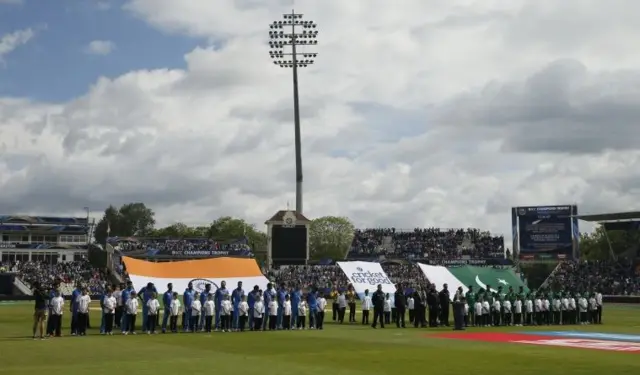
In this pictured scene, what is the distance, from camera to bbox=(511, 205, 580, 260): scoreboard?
77688mm

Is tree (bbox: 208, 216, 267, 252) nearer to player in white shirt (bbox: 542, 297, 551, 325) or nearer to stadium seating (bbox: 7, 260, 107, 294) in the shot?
stadium seating (bbox: 7, 260, 107, 294)

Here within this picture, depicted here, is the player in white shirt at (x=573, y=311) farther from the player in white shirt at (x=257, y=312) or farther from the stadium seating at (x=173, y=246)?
the stadium seating at (x=173, y=246)

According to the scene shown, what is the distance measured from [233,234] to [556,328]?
11251 centimetres

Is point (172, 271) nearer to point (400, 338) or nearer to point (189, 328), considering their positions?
point (189, 328)

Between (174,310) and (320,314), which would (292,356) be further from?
(320,314)

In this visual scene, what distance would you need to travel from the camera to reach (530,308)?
1282 inches

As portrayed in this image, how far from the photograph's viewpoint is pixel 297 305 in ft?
94.3

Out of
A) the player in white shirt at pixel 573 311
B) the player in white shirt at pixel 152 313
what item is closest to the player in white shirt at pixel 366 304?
the player in white shirt at pixel 573 311

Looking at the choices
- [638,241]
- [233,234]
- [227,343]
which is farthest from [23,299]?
[233,234]

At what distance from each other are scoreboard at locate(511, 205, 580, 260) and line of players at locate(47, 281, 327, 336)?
5390 centimetres

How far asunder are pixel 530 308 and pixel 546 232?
48.6 metres

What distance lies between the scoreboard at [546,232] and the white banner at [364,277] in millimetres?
48314

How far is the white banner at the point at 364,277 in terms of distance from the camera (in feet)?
108

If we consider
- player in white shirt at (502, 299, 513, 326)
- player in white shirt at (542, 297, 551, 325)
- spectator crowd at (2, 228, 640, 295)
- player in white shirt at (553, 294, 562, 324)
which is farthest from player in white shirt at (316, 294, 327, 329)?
spectator crowd at (2, 228, 640, 295)
